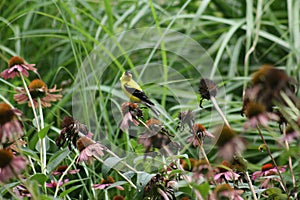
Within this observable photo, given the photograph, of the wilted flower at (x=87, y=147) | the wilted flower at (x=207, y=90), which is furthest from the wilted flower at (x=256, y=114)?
the wilted flower at (x=87, y=147)

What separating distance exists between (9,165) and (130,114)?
0.24 metres

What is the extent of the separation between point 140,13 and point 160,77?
488 mm

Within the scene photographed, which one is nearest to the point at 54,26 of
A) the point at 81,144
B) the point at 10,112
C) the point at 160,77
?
the point at 160,77

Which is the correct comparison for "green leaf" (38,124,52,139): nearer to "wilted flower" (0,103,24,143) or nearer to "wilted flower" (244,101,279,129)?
"wilted flower" (0,103,24,143)

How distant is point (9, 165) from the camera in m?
0.72

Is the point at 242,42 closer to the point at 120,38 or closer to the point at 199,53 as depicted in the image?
the point at 120,38

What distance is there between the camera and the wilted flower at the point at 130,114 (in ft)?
2.95

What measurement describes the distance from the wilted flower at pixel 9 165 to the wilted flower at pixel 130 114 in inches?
8.4

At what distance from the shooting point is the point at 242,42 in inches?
100.0

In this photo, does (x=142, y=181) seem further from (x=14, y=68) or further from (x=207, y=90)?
(x=14, y=68)

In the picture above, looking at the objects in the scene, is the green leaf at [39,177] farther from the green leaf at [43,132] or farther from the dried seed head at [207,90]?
the dried seed head at [207,90]

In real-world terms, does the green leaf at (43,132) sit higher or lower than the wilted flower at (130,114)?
lower

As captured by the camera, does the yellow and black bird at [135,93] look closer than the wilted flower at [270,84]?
No

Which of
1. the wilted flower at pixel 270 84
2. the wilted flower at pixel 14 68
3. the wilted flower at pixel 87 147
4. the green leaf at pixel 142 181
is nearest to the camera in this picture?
the wilted flower at pixel 270 84
